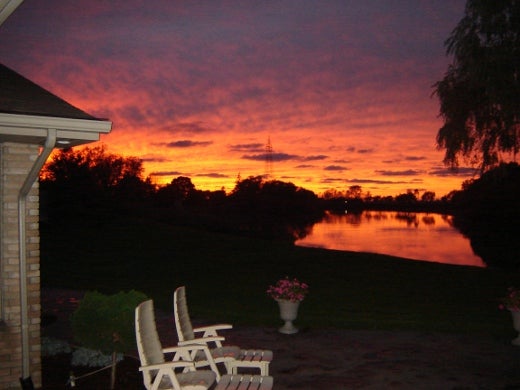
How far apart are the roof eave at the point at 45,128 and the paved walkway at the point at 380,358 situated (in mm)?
3801

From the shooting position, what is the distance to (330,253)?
34219mm

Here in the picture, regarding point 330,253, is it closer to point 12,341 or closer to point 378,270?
point 378,270

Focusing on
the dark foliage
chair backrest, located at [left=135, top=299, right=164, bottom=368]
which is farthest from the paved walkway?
the dark foliage

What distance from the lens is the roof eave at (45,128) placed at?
607 centimetres

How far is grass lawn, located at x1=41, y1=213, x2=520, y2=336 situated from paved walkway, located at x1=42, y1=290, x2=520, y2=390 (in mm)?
1439

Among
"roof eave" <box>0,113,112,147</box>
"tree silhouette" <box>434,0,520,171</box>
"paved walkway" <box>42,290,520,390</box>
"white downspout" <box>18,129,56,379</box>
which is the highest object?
"tree silhouette" <box>434,0,520,171</box>

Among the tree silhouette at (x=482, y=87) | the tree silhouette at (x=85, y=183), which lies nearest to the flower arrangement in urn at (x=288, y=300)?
the tree silhouette at (x=482, y=87)

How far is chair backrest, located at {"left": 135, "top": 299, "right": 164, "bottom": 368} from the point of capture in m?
5.77

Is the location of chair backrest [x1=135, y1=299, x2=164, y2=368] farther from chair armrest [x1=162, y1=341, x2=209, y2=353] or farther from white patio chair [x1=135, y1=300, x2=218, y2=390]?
chair armrest [x1=162, y1=341, x2=209, y2=353]

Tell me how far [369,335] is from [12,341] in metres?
6.30

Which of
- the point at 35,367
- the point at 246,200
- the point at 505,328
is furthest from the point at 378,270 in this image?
the point at 246,200

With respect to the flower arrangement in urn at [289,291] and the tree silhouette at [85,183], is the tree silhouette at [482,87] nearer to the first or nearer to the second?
the flower arrangement in urn at [289,291]

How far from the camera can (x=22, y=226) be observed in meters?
6.71

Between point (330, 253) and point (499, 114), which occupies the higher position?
point (499, 114)
